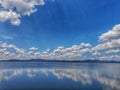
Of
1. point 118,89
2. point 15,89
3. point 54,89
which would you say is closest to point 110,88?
point 118,89

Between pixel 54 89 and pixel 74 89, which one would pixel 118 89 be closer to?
pixel 74 89

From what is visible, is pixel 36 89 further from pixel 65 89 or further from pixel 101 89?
pixel 101 89

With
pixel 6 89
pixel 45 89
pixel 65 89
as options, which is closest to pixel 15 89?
pixel 6 89

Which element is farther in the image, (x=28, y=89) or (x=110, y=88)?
(x=110, y=88)

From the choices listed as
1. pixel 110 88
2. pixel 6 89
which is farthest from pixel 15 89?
pixel 110 88

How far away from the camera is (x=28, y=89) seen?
3653cm

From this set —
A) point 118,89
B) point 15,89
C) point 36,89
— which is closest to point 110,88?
point 118,89

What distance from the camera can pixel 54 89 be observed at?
37188 millimetres

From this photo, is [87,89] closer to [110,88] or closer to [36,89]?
[110,88]

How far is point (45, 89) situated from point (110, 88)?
31.0 feet

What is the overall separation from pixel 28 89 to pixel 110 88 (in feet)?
38.6

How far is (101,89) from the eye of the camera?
38.0 m

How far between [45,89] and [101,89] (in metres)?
7.89

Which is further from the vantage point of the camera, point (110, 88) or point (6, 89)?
point (110, 88)
